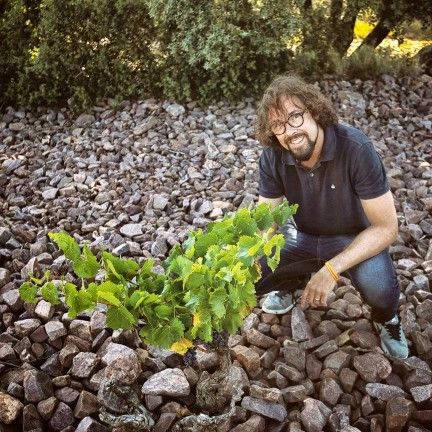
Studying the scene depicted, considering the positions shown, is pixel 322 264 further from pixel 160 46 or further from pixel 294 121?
pixel 160 46

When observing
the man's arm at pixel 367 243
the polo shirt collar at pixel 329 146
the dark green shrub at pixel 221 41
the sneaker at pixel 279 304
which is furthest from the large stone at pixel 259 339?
the dark green shrub at pixel 221 41

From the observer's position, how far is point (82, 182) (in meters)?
4.46

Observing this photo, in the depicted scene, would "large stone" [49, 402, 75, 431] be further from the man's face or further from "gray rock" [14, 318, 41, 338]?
the man's face

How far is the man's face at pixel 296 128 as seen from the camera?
101 inches

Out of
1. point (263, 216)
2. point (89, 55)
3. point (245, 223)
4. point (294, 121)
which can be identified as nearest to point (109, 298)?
point (245, 223)

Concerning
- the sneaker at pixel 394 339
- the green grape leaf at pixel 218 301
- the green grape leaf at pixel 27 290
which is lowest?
the sneaker at pixel 394 339

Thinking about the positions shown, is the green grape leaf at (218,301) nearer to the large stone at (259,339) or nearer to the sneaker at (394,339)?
the large stone at (259,339)

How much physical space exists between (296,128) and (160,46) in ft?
10.7

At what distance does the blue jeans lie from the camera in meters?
2.63

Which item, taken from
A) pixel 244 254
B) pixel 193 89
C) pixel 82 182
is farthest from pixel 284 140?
pixel 193 89

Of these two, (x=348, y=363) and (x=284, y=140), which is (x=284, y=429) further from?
(x=284, y=140)

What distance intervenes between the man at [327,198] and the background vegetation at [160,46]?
2475 mm

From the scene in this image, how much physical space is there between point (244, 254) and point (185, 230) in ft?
6.89

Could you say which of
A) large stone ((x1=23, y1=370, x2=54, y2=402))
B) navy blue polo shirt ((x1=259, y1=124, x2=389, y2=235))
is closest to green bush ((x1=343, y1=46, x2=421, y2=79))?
navy blue polo shirt ((x1=259, y1=124, x2=389, y2=235))
